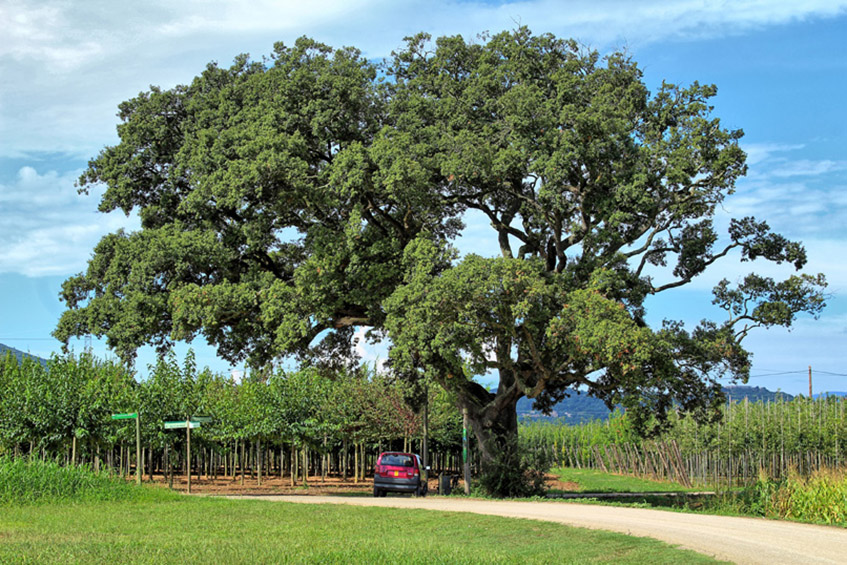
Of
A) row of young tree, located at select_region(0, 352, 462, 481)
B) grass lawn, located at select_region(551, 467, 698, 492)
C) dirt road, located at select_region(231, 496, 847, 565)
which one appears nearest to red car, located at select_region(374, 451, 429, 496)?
row of young tree, located at select_region(0, 352, 462, 481)

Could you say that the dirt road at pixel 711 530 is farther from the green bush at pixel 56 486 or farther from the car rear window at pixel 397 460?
the green bush at pixel 56 486

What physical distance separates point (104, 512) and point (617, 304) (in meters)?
14.6

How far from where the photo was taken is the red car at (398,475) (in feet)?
93.1

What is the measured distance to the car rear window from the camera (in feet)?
94.0

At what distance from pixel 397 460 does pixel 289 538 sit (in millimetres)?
15484

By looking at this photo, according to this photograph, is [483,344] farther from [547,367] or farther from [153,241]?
[153,241]

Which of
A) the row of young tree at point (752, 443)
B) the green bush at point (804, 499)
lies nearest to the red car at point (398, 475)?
the green bush at point (804, 499)

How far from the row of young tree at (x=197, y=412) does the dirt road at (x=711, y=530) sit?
8.44 m

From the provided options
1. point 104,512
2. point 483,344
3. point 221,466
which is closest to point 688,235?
point 483,344

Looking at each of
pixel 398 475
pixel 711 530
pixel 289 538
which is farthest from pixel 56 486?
pixel 711 530

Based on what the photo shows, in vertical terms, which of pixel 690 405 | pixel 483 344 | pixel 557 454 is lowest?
pixel 557 454

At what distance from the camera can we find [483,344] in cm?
2595

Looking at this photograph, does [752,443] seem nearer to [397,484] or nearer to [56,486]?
[397,484]

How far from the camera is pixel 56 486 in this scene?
19.5 m
